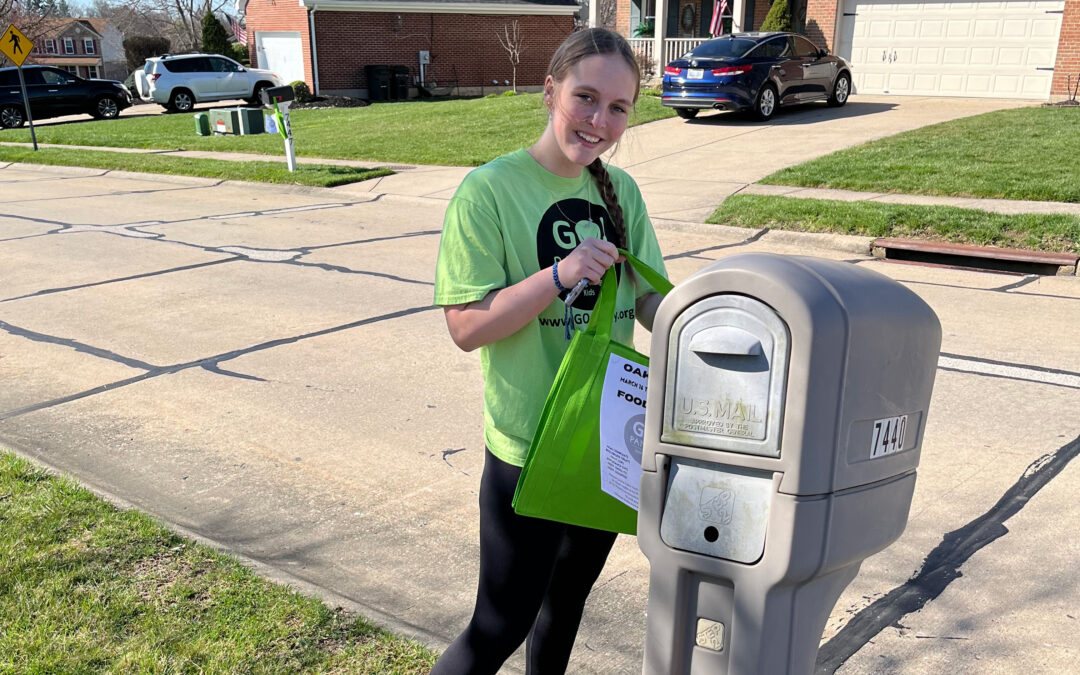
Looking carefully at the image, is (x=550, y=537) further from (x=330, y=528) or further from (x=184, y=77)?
(x=184, y=77)

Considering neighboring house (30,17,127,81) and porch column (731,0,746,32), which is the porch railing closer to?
porch column (731,0,746,32)

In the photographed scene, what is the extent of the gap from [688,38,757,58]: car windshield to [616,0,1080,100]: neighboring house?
4734mm

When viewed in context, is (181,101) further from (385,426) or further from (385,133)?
(385,426)

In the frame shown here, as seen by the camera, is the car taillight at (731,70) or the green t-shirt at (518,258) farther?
the car taillight at (731,70)

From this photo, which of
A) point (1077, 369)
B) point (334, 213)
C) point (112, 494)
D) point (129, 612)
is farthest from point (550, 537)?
point (334, 213)

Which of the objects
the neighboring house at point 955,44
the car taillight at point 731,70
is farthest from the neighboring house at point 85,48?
the car taillight at point 731,70

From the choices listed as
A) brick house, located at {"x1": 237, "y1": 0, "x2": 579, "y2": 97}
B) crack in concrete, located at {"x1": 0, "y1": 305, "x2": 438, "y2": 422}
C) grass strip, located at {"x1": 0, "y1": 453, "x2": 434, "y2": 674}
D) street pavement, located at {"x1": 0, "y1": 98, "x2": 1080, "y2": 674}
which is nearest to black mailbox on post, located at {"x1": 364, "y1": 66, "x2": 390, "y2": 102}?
brick house, located at {"x1": 237, "y1": 0, "x2": 579, "y2": 97}

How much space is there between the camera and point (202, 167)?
15.3 m

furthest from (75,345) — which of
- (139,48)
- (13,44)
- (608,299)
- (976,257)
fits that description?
(139,48)

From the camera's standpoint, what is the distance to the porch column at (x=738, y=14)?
81.8 feet

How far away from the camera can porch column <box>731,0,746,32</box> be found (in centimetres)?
2494

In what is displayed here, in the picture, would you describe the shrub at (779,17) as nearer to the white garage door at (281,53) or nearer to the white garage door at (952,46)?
the white garage door at (952,46)

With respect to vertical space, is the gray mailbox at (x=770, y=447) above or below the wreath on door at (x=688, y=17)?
below

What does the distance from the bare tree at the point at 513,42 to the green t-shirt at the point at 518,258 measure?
31104 millimetres
